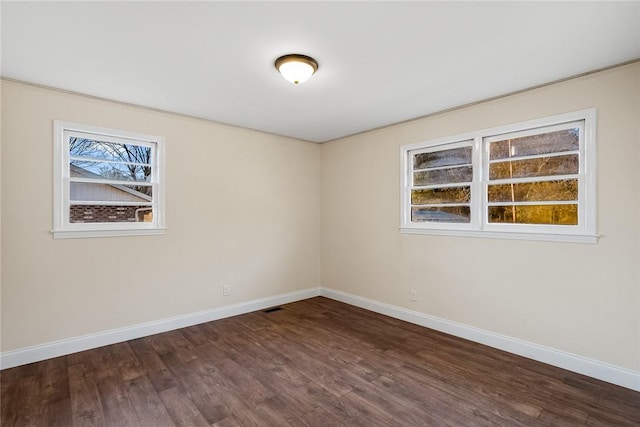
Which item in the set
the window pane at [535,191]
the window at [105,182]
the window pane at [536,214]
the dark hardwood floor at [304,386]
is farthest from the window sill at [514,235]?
the window at [105,182]

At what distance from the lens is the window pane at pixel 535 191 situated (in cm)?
276

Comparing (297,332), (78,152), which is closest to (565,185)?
(297,332)

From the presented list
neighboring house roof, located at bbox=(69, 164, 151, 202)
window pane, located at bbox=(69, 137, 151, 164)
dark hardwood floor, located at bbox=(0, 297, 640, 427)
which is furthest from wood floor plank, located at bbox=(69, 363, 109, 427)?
window pane, located at bbox=(69, 137, 151, 164)

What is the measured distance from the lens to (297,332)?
356 centimetres

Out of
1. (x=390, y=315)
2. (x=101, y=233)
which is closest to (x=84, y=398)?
(x=101, y=233)

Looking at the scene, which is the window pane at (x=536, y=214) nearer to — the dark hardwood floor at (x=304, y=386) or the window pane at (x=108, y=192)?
the dark hardwood floor at (x=304, y=386)

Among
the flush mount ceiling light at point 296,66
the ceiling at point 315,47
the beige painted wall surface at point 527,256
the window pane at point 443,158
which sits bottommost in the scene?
the beige painted wall surface at point 527,256

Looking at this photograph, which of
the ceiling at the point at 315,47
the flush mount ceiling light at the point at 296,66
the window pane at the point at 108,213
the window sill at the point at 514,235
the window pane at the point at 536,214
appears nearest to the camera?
the ceiling at the point at 315,47

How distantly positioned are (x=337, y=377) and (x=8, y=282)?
3.03 metres

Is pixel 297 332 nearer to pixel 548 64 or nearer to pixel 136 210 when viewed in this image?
pixel 136 210

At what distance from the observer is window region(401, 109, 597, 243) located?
2.69m

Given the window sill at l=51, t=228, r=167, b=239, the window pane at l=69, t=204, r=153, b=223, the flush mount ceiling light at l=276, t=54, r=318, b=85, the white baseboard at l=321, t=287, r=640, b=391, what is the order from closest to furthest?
the flush mount ceiling light at l=276, t=54, r=318, b=85 < the white baseboard at l=321, t=287, r=640, b=391 < the window sill at l=51, t=228, r=167, b=239 < the window pane at l=69, t=204, r=153, b=223

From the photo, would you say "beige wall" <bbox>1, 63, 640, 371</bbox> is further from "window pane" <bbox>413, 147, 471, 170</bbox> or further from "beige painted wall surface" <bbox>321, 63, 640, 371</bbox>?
"window pane" <bbox>413, 147, 471, 170</bbox>

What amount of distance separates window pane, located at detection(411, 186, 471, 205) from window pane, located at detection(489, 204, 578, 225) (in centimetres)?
34
